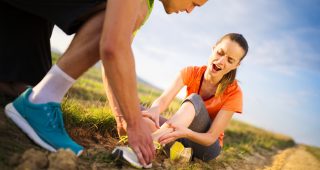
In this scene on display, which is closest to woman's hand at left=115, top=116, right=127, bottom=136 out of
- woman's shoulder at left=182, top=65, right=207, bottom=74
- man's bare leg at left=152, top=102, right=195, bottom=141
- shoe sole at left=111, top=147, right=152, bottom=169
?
man's bare leg at left=152, top=102, right=195, bottom=141

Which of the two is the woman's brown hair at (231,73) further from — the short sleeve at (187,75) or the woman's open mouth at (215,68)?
the short sleeve at (187,75)

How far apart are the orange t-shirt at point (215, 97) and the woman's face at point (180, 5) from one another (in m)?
1.16

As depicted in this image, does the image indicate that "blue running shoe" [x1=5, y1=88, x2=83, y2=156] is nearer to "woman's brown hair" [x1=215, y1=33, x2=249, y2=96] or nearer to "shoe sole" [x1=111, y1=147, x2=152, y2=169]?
"shoe sole" [x1=111, y1=147, x2=152, y2=169]

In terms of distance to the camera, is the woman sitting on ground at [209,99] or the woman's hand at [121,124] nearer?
the woman's hand at [121,124]

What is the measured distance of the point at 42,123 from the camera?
2422 millimetres

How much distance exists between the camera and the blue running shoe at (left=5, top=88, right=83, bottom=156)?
2408 millimetres

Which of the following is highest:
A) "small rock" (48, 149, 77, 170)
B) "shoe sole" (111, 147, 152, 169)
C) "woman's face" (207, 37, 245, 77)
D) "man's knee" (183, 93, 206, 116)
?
"woman's face" (207, 37, 245, 77)

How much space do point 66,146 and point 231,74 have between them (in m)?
2.26

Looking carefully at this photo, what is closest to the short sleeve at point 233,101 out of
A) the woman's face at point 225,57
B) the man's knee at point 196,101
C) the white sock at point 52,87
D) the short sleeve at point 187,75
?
the woman's face at point 225,57

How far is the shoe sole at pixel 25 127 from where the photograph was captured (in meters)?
2.45

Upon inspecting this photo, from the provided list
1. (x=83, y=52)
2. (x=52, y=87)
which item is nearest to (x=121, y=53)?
(x=83, y=52)

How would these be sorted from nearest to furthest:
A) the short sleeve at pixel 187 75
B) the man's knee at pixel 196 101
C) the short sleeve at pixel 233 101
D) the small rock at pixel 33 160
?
the small rock at pixel 33 160 → the man's knee at pixel 196 101 → the short sleeve at pixel 233 101 → the short sleeve at pixel 187 75

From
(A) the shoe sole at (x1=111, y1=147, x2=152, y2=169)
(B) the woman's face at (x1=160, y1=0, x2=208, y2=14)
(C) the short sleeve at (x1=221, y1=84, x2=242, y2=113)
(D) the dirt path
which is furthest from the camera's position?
(D) the dirt path

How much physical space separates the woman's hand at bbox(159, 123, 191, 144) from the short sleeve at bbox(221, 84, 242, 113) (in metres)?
0.66
